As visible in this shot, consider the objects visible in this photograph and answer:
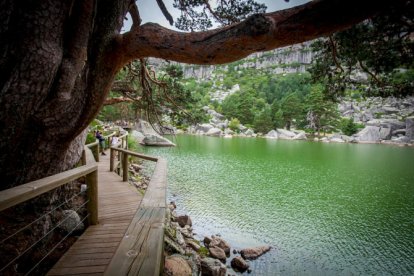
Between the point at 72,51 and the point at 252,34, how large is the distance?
171 cm

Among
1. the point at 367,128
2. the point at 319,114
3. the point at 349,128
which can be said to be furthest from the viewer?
the point at 319,114

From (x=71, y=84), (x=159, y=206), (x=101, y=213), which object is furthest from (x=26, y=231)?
(x=159, y=206)

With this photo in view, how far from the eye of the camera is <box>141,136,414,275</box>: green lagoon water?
6469 millimetres

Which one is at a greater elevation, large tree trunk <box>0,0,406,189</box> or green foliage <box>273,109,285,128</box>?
green foliage <box>273,109,285,128</box>

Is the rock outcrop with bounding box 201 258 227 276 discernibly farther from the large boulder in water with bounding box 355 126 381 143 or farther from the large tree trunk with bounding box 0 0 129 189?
the large boulder in water with bounding box 355 126 381 143

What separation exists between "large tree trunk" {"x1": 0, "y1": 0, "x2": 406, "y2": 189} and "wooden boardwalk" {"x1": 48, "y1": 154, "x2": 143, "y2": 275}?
0.95 meters

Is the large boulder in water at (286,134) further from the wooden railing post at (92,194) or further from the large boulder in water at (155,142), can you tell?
the wooden railing post at (92,194)

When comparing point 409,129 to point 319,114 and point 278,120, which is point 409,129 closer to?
point 319,114

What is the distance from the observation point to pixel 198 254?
19.0 feet

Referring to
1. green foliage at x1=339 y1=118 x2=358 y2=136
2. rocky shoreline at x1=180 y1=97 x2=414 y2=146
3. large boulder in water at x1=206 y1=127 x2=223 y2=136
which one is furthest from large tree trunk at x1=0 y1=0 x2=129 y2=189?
green foliage at x1=339 y1=118 x2=358 y2=136

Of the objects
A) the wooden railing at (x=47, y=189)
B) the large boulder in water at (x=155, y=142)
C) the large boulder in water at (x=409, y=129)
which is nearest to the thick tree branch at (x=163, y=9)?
the wooden railing at (x=47, y=189)

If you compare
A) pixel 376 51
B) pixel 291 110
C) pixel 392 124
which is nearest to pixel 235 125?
pixel 291 110

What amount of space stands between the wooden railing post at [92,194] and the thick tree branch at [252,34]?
1638mm

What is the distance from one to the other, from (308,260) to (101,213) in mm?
5677
